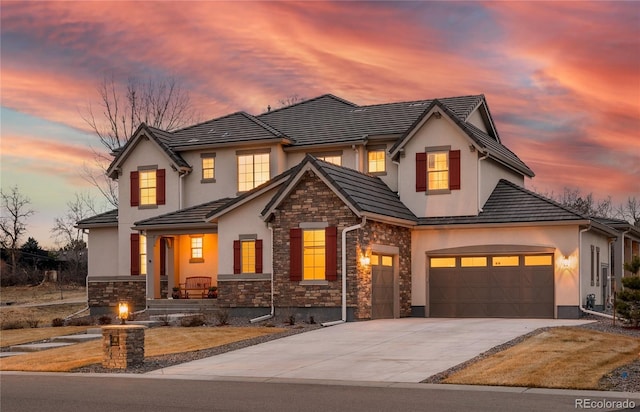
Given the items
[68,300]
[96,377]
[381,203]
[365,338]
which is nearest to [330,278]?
[381,203]

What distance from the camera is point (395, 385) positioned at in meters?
15.9

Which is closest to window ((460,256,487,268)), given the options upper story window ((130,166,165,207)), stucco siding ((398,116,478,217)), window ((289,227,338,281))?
stucco siding ((398,116,478,217))

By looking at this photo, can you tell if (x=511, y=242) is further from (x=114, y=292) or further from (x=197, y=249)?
(x=114, y=292)

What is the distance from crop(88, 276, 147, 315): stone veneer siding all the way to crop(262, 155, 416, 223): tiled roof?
985cm

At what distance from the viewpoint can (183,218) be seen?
3497 centimetres

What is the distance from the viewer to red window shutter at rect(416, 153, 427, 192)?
32.8 meters

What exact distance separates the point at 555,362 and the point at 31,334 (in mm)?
19335

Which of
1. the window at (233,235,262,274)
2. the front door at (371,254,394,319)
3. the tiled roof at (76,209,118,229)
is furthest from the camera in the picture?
the tiled roof at (76,209,118,229)

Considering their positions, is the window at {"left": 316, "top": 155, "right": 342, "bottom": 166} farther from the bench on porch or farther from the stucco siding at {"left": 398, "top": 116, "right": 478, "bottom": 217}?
the bench on porch

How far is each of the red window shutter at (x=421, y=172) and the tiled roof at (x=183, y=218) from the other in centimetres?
797

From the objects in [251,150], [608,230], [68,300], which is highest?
[251,150]

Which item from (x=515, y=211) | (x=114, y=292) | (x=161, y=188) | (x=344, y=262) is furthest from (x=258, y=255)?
(x=515, y=211)

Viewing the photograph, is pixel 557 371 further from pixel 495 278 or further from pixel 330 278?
pixel 495 278

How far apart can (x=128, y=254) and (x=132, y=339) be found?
731 inches
